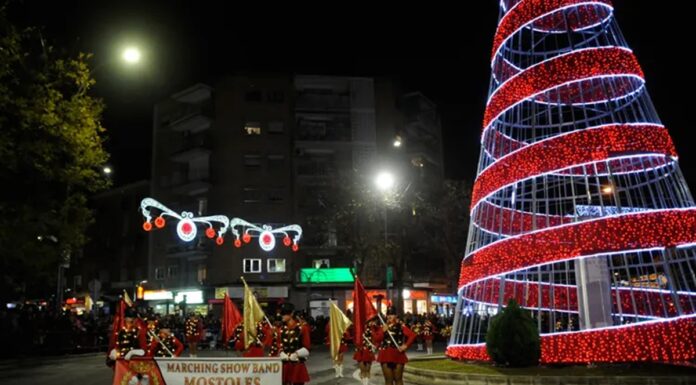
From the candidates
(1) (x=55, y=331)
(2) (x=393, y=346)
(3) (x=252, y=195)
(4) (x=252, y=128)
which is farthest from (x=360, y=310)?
(4) (x=252, y=128)

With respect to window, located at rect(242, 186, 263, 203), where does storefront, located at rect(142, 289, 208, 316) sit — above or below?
below

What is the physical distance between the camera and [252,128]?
5356 centimetres

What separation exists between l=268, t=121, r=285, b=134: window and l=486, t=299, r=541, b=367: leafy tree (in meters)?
39.2

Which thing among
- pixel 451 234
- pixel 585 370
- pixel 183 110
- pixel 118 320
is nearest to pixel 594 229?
pixel 585 370

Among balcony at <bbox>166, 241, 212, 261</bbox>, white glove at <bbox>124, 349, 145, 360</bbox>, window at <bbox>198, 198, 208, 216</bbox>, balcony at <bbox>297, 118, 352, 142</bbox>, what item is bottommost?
white glove at <bbox>124, 349, 145, 360</bbox>

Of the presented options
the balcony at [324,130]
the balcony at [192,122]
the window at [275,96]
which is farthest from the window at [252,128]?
the balcony at [324,130]

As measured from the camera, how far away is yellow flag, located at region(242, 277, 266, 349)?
1453cm

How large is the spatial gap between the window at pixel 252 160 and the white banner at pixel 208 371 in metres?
42.5

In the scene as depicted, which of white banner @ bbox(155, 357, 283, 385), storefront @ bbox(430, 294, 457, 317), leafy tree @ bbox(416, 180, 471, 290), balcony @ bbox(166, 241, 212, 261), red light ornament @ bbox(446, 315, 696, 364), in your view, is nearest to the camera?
white banner @ bbox(155, 357, 283, 385)

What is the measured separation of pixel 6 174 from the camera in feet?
61.7

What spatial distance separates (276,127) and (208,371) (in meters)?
43.5

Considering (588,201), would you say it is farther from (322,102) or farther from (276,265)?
(322,102)

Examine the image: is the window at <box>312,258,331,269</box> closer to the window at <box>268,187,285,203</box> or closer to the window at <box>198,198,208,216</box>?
the window at <box>268,187,285,203</box>

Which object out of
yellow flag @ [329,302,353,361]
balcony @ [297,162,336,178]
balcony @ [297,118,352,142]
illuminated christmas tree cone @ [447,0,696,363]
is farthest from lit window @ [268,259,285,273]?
yellow flag @ [329,302,353,361]
